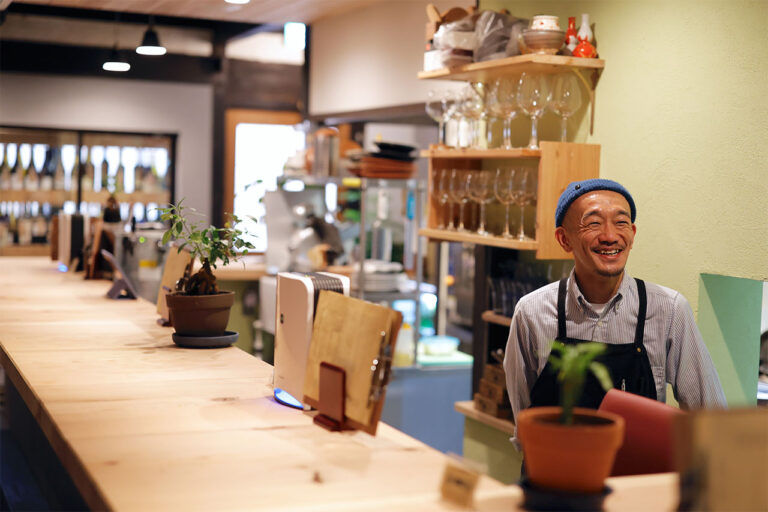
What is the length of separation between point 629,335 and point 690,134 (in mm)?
1084

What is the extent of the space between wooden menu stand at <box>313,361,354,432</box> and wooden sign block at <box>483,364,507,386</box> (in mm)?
2188

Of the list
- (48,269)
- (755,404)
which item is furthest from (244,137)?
→ (755,404)

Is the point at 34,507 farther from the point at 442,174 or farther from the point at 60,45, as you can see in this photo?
the point at 60,45

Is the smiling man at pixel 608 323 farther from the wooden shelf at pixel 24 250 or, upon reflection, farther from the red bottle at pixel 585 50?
the wooden shelf at pixel 24 250

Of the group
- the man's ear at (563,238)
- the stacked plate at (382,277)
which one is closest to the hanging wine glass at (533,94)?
the man's ear at (563,238)

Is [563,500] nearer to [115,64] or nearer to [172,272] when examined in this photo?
[172,272]

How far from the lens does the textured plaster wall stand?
306 centimetres

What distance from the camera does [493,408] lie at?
4.13 m

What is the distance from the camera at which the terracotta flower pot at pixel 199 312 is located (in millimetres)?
2863

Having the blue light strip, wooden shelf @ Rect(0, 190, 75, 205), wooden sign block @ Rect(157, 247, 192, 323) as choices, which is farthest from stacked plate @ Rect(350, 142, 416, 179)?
wooden shelf @ Rect(0, 190, 75, 205)

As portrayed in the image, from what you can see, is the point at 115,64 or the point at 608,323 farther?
the point at 115,64

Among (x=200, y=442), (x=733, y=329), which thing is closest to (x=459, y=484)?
(x=200, y=442)

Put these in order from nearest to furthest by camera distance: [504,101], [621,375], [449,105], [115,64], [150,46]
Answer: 1. [621,375]
2. [504,101]
3. [449,105]
4. [150,46]
5. [115,64]

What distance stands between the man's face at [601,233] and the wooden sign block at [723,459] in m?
1.39
